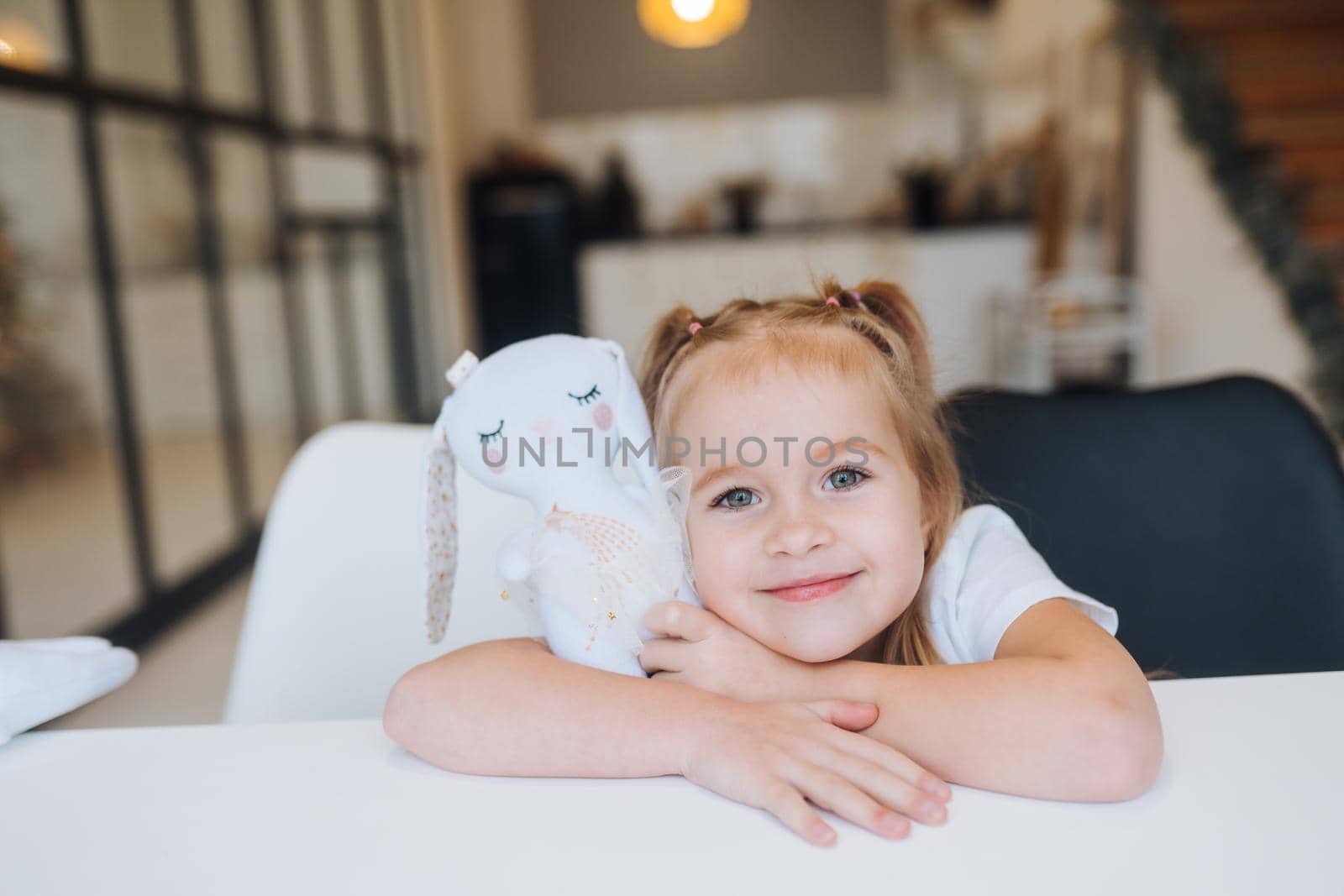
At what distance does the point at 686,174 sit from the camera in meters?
6.58

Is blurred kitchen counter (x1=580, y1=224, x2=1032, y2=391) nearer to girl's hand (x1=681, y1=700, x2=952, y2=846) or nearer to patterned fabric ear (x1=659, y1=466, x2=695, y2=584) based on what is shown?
patterned fabric ear (x1=659, y1=466, x2=695, y2=584)

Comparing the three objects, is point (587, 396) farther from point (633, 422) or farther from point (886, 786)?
point (886, 786)

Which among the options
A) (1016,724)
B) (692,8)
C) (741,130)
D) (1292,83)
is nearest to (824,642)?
(1016,724)

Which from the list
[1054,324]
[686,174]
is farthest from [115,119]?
[686,174]

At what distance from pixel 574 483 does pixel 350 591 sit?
1.40 feet

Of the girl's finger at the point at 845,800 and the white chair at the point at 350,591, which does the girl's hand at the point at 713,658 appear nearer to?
the girl's finger at the point at 845,800

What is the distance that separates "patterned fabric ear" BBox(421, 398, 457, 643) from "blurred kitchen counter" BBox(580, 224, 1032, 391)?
338cm

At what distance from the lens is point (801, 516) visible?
698 mm

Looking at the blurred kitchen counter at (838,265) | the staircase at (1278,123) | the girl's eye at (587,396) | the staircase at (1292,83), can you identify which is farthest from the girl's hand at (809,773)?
the blurred kitchen counter at (838,265)

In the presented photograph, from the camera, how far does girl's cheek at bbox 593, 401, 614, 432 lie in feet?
2.23

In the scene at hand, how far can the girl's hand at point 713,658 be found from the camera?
0.68 meters

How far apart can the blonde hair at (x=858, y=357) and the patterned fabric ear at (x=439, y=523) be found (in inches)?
6.6

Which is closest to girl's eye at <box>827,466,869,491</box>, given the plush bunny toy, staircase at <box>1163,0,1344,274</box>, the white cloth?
the plush bunny toy

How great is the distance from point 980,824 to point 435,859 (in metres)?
0.26
